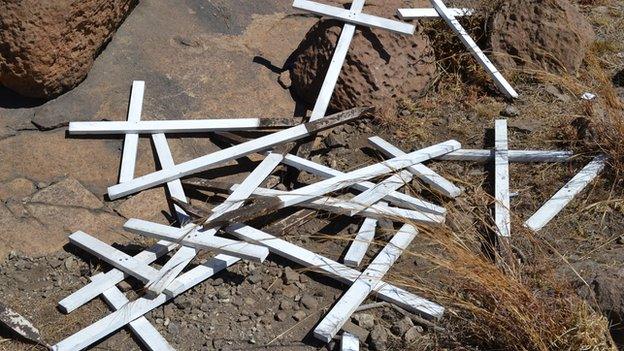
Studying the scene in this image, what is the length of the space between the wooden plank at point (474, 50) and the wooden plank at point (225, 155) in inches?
49.2

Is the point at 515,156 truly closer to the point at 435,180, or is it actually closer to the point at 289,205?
the point at 435,180

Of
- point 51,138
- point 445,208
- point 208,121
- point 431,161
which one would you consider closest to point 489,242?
point 445,208

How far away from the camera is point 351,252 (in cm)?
526

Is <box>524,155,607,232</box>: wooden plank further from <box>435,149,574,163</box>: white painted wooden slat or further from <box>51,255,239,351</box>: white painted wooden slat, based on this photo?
<box>51,255,239,351</box>: white painted wooden slat

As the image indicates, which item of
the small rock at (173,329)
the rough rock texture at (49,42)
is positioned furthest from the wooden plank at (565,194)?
the rough rock texture at (49,42)

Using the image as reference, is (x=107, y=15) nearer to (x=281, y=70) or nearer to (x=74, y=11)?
(x=74, y=11)

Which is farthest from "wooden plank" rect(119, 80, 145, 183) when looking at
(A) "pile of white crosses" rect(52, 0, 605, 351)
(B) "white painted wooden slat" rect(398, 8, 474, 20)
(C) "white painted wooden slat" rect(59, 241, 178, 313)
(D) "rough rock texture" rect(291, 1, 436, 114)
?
(B) "white painted wooden slat" rect(398, 8, 474, 20)

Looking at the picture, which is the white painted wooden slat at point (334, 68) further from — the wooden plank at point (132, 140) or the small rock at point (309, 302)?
the small rock at point (309, 302)

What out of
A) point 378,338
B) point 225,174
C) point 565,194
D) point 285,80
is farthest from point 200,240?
point 565,194

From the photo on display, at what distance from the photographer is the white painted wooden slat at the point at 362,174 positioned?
5441 millimetres

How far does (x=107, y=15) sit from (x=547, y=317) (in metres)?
3.56

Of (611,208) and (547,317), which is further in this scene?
(611,208)

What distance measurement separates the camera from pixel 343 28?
6668 mm

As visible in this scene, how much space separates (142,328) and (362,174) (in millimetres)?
1729
